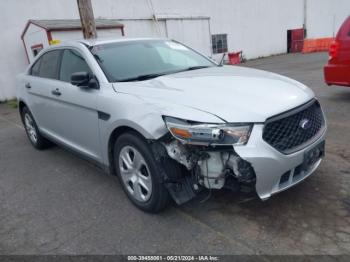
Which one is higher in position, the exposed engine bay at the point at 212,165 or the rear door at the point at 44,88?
the rear door at the point at 44,88

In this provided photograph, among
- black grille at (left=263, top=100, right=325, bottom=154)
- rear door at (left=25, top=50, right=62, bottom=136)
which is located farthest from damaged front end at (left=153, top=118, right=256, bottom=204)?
rear door at (left=25, top=50, right=62, bottom=136)

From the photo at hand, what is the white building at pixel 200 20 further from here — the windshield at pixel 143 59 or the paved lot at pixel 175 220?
the paved lot at pixel 175 220

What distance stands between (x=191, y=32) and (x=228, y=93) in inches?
595

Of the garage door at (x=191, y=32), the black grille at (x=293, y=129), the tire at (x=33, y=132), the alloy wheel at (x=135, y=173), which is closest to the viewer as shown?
the black grille at (x=293, y=129)

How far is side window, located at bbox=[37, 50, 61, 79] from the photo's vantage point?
4.02m

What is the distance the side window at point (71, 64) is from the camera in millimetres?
3482

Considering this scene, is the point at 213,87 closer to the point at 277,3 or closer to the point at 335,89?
the point at 335,89

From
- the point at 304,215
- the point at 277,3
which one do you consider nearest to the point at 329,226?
the point at 304,215

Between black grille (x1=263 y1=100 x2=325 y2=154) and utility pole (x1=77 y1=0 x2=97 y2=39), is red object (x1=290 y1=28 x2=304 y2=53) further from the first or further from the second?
black grille (x1=263 y1=100 x2=325 y2=154)

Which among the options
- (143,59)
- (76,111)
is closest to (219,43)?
(143,59)

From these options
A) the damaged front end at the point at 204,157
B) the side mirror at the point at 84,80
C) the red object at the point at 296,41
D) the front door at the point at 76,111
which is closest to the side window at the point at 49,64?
the front door at the point at 76,111

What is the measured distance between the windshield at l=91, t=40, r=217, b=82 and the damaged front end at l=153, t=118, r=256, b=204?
1042 mm

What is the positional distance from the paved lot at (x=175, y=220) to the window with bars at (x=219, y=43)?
15871 mm

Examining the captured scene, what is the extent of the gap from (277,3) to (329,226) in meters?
23.3
